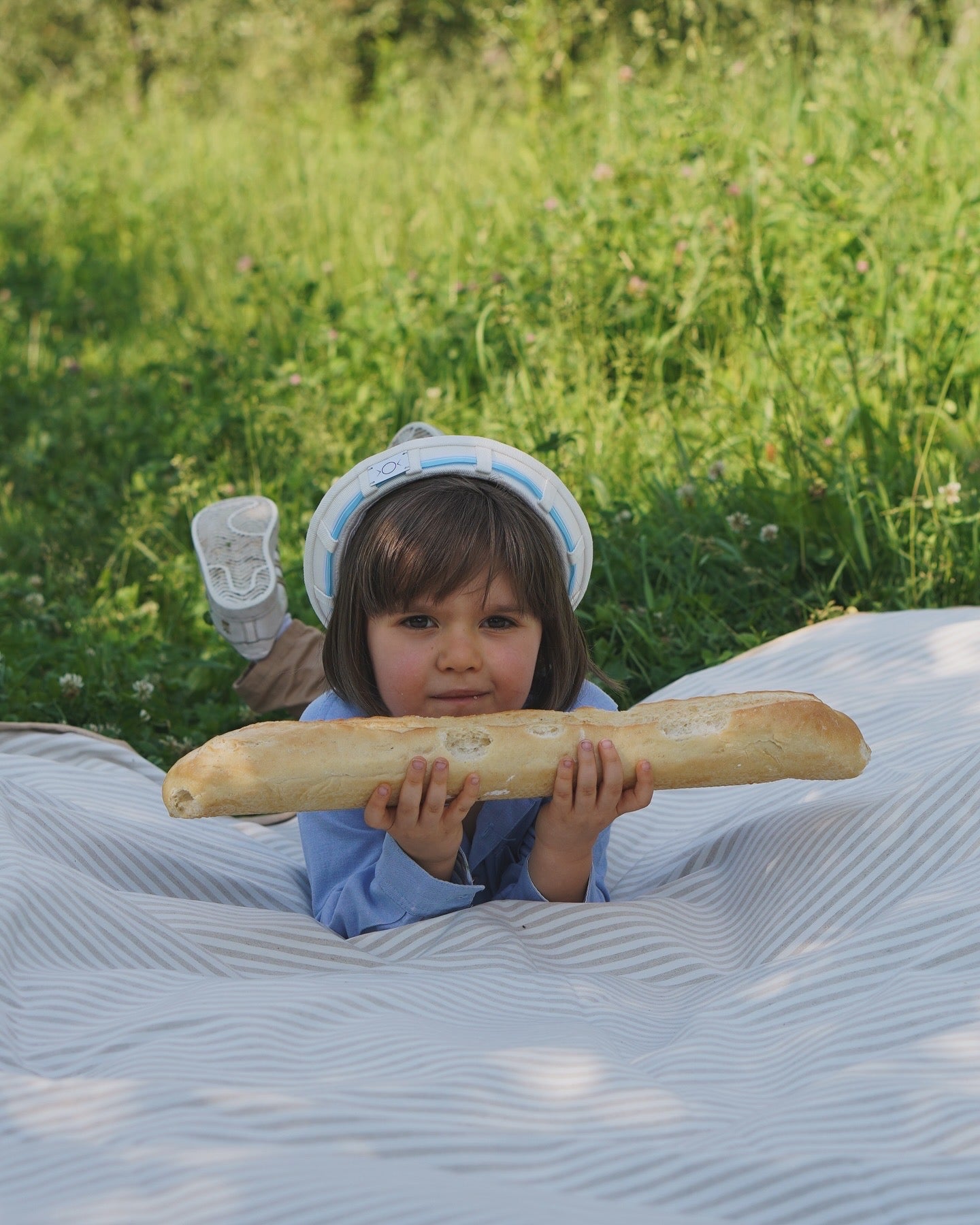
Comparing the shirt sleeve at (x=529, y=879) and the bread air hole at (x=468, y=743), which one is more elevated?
the bread air hole at (x=468, y=743)

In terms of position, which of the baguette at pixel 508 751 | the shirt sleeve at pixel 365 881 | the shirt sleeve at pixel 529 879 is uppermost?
the baguette at pixel 508 751

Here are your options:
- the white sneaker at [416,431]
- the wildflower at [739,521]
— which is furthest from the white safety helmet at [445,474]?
the wildflower at [739,521]

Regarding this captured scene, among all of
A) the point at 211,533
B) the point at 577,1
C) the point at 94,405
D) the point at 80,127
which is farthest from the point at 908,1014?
the point at 80,127

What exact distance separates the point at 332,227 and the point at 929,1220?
553 centimetres

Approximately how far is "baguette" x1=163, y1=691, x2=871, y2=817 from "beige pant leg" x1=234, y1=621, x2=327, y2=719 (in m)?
1.19

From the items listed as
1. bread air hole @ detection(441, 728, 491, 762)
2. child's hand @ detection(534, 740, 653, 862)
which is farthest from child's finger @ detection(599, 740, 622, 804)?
bread air hole @ detection(441, 728, 491, 762)

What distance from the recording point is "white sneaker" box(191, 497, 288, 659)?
10.4ft

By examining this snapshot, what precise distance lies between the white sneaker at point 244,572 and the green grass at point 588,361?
0.91 ft

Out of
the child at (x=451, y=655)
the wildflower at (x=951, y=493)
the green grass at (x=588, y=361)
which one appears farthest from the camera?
the green grass at (x=588, y=361)

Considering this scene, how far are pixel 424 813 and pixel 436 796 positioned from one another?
46 mm

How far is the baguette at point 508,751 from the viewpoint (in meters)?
1.96

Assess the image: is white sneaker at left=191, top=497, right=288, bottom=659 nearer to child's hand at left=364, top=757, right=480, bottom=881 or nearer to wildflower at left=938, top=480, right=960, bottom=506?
child's hand at left=364, top=757, right=480, bottom=881

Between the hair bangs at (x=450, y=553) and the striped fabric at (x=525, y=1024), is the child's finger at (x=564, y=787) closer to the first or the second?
the striped fabric at (x=525, y=1024)

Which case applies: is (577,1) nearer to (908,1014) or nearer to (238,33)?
(908,1014)
